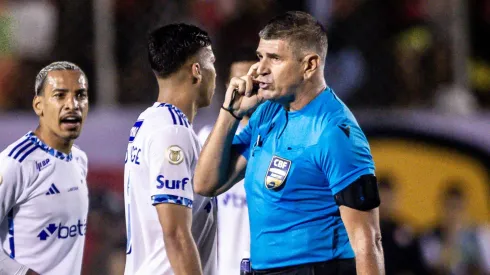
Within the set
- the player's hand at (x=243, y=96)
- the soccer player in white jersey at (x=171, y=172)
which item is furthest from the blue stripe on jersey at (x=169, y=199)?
the player's hand at (x=243, y=96)

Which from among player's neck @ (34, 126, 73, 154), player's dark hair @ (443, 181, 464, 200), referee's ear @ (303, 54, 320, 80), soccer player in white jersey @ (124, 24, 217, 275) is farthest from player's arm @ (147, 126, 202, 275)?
player's dark hair @ (443, 181, 464, 200)

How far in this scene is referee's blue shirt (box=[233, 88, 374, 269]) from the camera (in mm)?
4371

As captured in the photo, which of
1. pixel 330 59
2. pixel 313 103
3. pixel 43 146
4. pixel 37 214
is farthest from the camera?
pixel 330 59

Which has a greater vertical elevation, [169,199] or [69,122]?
[69,122]

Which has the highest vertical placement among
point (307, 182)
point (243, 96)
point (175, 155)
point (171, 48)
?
point (171, 48)

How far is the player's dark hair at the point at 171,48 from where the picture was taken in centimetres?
528

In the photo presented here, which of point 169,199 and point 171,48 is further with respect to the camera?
point 171,48

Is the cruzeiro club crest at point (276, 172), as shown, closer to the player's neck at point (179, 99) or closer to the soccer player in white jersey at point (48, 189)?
the player's neck at point (179, 99)

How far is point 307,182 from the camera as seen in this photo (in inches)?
177

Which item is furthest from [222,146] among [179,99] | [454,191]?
[454,191]

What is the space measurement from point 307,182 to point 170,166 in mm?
805

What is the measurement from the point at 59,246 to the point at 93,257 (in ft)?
12.5

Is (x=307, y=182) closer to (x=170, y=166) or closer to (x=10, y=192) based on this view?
(x=170, y=166)

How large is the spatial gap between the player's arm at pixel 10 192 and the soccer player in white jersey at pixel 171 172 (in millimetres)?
749
